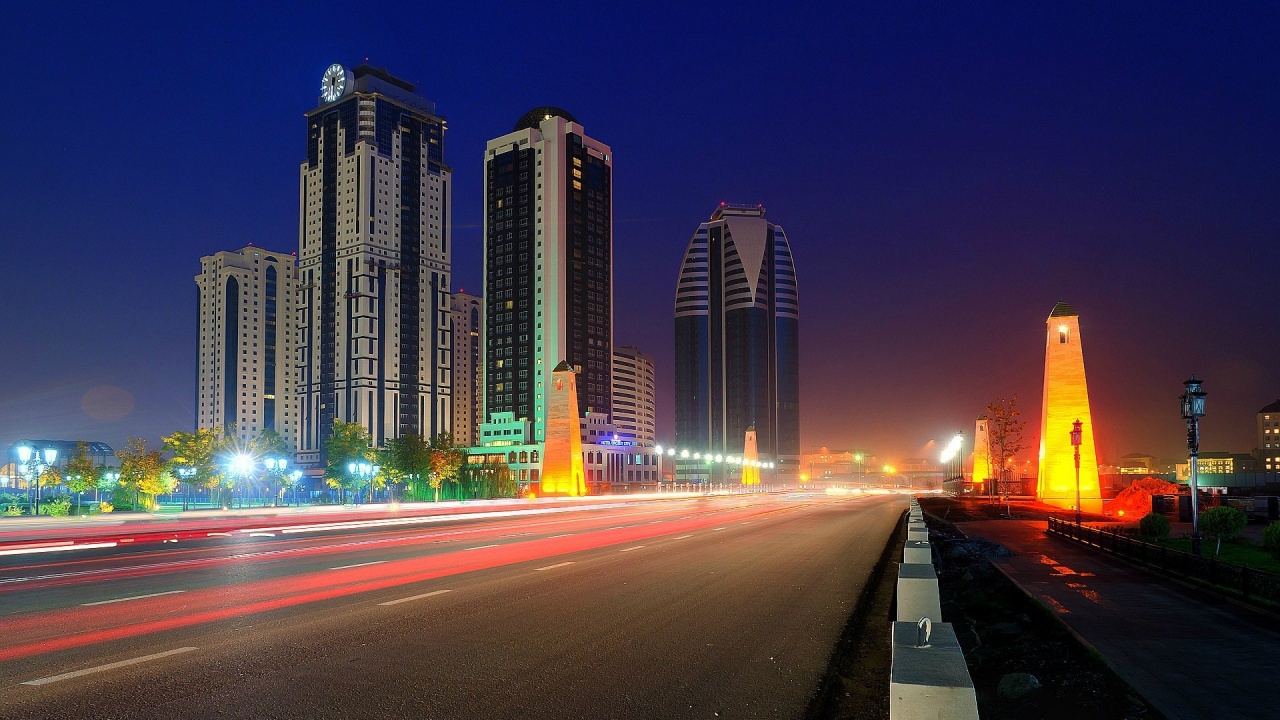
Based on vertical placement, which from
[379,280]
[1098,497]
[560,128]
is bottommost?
[1098,497]

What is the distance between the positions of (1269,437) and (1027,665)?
699ft

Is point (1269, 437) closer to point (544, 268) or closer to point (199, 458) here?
point (544, 268)

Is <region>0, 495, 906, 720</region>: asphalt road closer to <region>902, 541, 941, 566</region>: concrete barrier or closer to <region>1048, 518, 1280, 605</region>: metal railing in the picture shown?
<region>902, 541, 941, 566</region>: concrete barrier

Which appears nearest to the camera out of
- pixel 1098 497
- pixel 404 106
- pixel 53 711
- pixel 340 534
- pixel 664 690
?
pixel 53 711

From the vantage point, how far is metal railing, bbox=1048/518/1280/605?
13508mm

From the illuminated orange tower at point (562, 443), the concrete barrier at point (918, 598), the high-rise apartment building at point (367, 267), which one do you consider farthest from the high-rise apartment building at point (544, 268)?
the concrete barrier at point (918, 598)

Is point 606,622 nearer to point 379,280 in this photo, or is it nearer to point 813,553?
point 813,553

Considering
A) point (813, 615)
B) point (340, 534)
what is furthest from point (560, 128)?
point (813, 615)

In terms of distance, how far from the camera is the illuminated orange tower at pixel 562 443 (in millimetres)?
79125

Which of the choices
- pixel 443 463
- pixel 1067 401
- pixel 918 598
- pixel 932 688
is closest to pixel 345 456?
pixel 443 463

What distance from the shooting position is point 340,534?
28.9m

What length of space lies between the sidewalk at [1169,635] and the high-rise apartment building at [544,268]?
16009cm

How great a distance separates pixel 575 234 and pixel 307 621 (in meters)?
173

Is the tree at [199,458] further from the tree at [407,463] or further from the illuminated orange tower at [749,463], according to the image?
the illuminated orange tower at [749,463]
